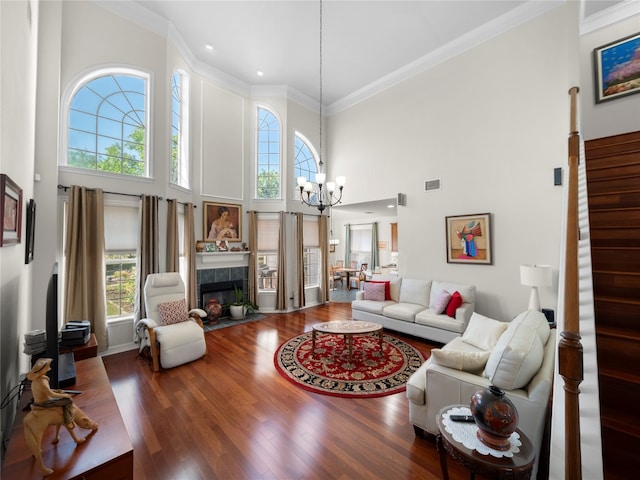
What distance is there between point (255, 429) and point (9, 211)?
2.34 m

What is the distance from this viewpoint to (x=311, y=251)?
22.9 ft

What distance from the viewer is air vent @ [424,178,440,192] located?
4.95 metres

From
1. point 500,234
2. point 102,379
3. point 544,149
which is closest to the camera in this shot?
point 102,379

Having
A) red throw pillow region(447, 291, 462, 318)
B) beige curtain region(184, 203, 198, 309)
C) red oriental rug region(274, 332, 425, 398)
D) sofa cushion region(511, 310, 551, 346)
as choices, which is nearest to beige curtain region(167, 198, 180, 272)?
beige curtain region(184, 203, 198, 309)

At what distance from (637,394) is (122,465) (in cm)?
267

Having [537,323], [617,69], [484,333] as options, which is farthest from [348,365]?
[617,69]

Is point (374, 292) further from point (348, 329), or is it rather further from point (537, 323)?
point (537, 323)

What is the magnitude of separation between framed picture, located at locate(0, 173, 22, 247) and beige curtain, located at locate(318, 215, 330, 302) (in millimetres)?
5490

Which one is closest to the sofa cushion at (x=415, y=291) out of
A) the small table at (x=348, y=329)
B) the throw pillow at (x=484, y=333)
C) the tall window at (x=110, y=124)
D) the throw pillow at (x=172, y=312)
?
the small table at (x=348, y=329)

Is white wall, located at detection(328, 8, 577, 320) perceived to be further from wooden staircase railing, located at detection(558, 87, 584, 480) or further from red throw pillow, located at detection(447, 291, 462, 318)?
wooden staircase railing, located at detection(558, 87, 584, 480)

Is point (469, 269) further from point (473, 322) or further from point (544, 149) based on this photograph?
point (544, 149)

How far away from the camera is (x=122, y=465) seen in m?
1.31

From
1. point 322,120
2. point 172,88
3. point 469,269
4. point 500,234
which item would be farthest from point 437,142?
point 172,88

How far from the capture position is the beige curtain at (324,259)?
6.92 meters
